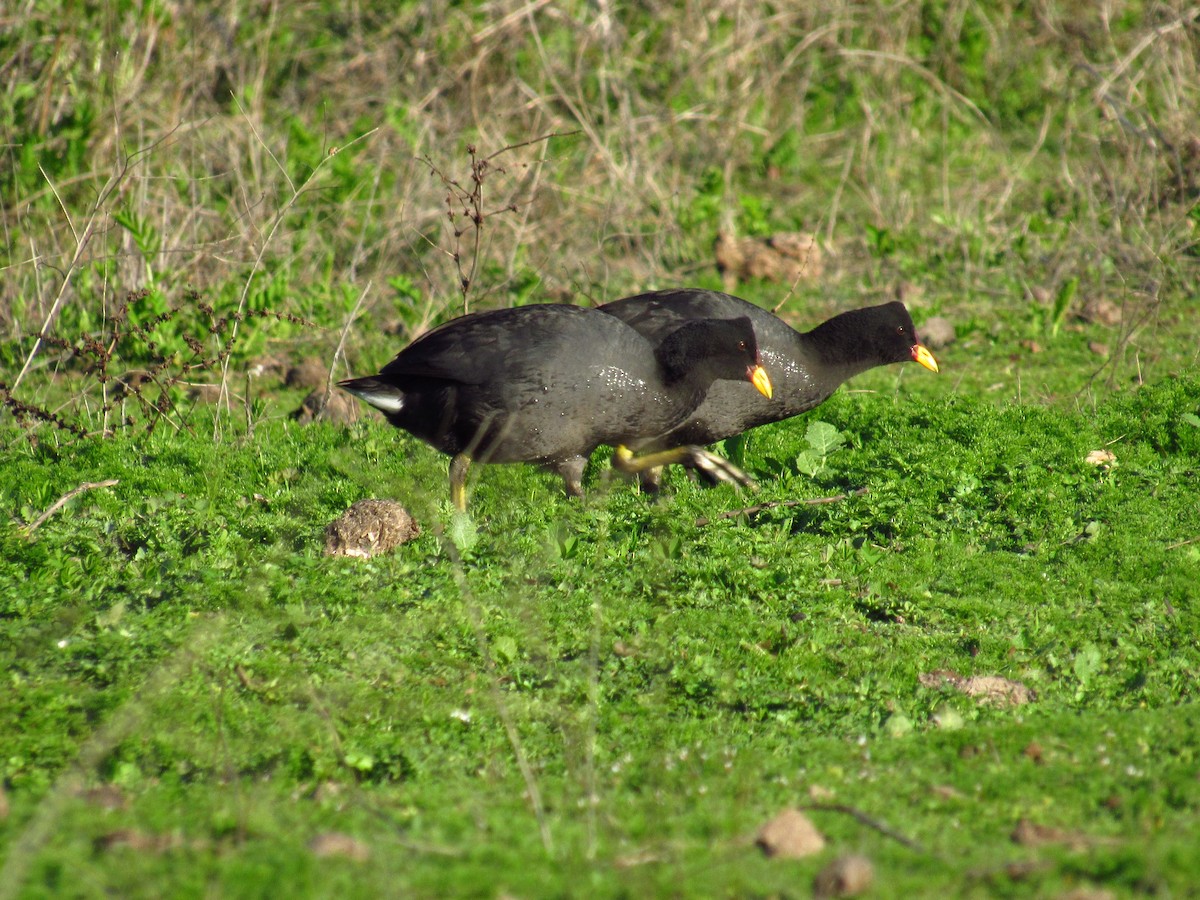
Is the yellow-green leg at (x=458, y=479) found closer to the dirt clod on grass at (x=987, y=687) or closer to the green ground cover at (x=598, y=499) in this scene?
the green ground cover at (x=598, y=499)

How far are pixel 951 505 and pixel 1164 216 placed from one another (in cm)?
426

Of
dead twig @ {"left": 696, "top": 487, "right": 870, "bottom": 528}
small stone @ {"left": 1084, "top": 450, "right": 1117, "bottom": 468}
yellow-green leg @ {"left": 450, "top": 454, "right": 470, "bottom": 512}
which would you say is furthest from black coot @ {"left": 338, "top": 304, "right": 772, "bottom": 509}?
small stone @ {"left": 1084, "top": 450, "right": 1117, "bottom": 468}

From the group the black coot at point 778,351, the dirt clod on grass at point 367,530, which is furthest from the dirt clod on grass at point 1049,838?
the black coot at point 778,351

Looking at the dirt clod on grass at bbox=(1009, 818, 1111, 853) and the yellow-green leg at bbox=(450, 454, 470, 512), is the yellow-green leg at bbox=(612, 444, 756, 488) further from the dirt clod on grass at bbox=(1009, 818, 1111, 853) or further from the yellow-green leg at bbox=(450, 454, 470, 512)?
the dirt clod on grass at bbox=(1009, 818, 1111, 853)

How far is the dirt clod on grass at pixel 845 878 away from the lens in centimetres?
290

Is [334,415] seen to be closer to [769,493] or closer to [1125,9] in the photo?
[769,493]

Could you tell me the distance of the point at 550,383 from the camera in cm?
586

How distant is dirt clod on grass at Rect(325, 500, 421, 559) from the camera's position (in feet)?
17.7

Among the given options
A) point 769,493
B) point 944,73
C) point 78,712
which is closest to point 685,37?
point 944,73

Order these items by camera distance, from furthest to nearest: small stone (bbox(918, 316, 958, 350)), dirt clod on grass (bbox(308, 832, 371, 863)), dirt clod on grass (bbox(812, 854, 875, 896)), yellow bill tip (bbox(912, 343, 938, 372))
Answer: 1. small stone (bbox(918, 316, 958, 350))
2. yellow bill tip (bbox(912, 343, 938, 372))
3. dirt clod on grass (bbox(308, 832, 371, 863))
4. dirt clod on grass (bbox(812, 854, 875, 896))

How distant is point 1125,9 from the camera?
40.4 ft

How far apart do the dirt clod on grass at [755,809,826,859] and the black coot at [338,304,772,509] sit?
293 cm

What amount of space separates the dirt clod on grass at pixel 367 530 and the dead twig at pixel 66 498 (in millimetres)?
1141

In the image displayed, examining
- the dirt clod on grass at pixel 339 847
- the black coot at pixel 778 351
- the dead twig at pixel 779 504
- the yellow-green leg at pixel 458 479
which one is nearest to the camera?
the dirt clod on grass at pixel 339 847
